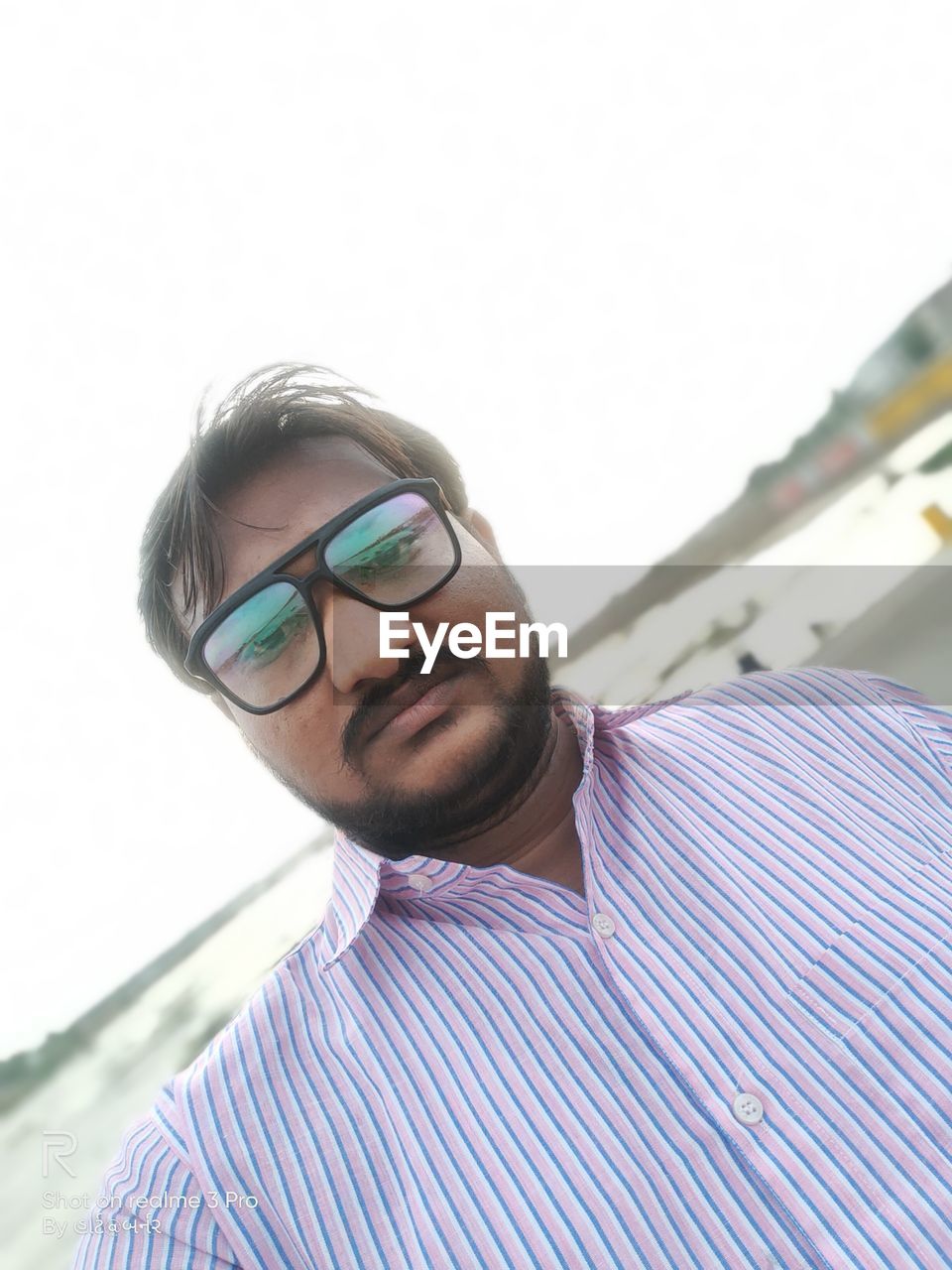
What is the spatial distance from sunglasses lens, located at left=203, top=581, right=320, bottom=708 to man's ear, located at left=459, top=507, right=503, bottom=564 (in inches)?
15.8

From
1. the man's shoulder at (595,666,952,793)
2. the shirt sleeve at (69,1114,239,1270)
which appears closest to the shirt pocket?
the man's shoulder at (595,666,952,793)

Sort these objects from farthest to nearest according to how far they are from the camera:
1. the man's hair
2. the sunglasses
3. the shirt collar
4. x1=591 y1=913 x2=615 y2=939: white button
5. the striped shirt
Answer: the man's hair, the sunglasses, the shirt collar, x1=591 y1=913 x2=615 y2=939: white button, the striped shirt

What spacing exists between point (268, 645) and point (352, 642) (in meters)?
0.13

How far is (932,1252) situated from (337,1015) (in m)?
0.64

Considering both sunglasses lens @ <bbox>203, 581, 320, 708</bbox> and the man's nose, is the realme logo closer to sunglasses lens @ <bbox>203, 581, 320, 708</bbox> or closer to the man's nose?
the man's nose

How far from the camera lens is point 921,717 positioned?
1158 mm

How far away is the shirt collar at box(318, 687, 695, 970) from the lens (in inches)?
37.3

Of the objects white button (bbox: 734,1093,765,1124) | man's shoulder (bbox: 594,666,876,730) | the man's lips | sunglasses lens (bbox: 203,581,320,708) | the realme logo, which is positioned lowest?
white button (bbox: 734,1093,765,1124)

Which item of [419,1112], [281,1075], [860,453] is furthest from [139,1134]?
[860,453]

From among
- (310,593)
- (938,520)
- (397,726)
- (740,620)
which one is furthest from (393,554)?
(938,520)

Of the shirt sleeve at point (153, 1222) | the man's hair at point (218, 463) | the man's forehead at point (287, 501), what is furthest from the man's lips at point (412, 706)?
the shirt sleeve at point (153, 1222)

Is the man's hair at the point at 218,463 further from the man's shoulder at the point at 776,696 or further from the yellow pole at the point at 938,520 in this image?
the yellow pole at the point at 938,520

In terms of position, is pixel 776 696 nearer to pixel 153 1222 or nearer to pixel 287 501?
pixel 287 501

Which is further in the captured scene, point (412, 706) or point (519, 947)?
point (412, 706)
